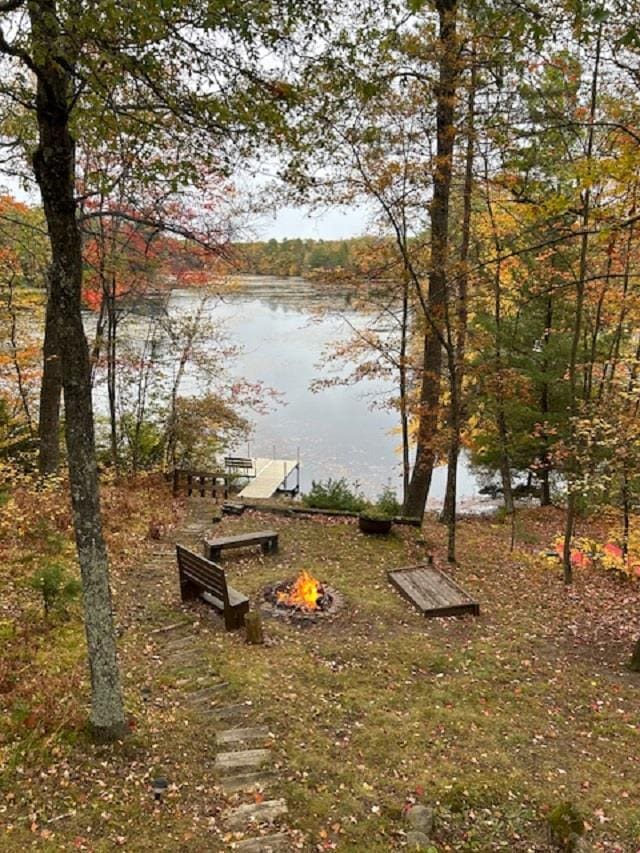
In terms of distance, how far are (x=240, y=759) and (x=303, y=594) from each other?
132 inches

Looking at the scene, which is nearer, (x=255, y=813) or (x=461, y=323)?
(x=255, y=813)

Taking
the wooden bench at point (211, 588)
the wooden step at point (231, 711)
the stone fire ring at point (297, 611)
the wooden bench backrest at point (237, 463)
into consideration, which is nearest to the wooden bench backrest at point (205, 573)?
the wooden bench at point (211, 588)

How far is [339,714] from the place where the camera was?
5.69 metres

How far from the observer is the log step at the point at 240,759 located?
4.78 m

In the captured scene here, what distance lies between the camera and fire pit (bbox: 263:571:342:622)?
25.8 ft

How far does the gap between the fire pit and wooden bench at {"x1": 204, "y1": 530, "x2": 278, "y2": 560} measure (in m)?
1.30

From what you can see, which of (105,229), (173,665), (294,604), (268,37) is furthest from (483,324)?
(268,37)

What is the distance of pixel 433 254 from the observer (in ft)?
34.0

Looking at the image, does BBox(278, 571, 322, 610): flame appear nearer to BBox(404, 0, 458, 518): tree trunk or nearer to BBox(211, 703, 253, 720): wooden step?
BBox(211, 703, 253, 720): wooden step

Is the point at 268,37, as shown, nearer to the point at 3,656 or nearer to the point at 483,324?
the point at 3,656

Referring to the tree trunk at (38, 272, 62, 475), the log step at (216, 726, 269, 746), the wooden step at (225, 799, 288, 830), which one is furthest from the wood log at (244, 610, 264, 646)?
the tree trunk at (38, 272, 62, 475)

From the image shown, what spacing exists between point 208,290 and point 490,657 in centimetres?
1100

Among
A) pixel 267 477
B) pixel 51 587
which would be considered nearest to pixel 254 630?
pixel 51 587

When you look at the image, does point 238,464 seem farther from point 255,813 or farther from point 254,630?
point 255,813
